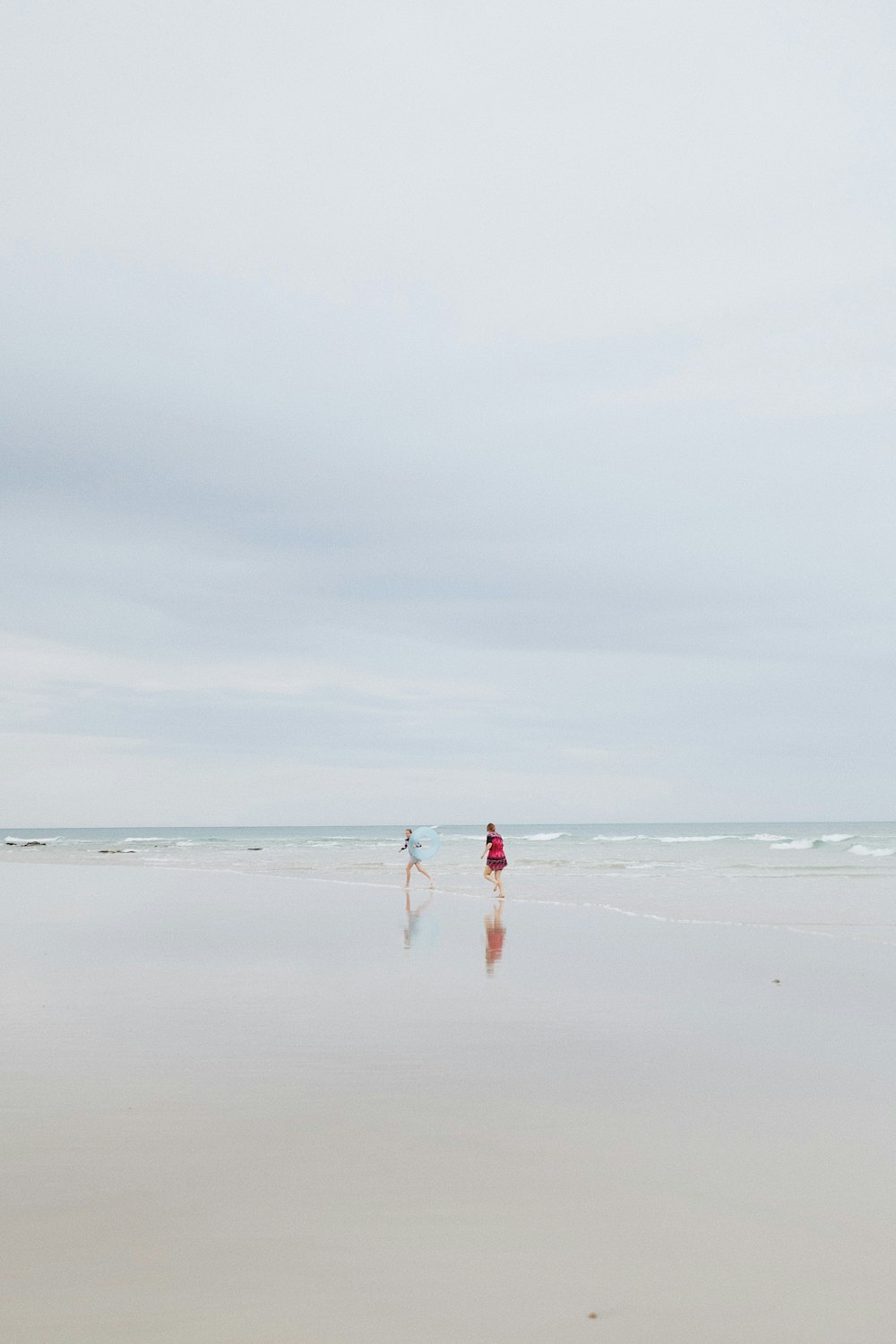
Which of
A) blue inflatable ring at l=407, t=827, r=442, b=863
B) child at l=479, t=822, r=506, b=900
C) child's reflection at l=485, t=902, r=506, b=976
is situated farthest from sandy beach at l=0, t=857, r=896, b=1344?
blue inflatable ring at l=407, t=827, r=442, b=863

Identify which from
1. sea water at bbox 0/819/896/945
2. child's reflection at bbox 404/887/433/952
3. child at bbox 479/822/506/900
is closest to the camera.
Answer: child's reflection at bbox 404/887/433/952

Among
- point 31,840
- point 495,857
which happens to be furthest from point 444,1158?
point 31,840

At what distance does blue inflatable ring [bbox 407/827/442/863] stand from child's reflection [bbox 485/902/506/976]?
693cm

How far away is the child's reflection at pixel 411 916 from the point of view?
1502 centimetres

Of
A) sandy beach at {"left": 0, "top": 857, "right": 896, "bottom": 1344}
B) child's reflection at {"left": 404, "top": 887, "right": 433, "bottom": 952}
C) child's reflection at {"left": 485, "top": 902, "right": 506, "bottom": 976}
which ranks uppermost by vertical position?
child's reflection at {"left": 404, "top": 887, "right": 433, "bottom": 952}

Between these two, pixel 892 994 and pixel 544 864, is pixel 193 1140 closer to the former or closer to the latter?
pixel 892 994

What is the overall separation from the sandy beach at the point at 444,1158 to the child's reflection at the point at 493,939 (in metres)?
0.96

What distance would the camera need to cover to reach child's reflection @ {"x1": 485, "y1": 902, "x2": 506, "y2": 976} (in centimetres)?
1250

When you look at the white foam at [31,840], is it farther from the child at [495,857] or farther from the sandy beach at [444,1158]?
the sandy beach at [444,1158]

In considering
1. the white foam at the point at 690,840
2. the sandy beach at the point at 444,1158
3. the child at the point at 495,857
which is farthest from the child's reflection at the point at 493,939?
the white foam at the point at 690,840

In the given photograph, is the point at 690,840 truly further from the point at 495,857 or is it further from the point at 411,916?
the point at 411,916

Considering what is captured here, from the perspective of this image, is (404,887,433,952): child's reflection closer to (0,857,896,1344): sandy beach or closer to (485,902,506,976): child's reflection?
(485,902,506,976): child's reflection

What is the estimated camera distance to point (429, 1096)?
6.61 meters

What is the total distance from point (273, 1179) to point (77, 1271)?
114 cm
